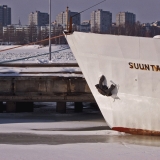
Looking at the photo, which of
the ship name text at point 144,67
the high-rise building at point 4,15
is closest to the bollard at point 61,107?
the ship name text at point 144,67

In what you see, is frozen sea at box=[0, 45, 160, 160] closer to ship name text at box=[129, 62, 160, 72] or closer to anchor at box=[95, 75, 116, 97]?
anchor at box=[95, 75, 116, 97]

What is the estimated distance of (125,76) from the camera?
39.3ft

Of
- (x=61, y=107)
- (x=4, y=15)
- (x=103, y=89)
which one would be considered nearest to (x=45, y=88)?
(x=61, y=107)

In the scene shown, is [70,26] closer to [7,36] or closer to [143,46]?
[143,46]

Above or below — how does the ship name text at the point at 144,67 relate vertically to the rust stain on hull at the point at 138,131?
above

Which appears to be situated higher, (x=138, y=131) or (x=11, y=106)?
(x=11, y=106)

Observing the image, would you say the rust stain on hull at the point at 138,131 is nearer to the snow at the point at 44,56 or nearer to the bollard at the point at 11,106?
the bollard at the point at 11,106

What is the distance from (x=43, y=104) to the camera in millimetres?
19016

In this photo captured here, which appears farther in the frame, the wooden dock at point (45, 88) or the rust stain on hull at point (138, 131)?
the wooden dock at point (45, 88)

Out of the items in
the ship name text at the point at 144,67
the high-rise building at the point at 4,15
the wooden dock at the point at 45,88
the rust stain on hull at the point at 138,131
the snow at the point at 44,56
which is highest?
the high-rise building at the point at 4,15

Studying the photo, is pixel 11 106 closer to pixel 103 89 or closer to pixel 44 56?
pixel 103 89

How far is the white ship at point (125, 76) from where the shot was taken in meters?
11.7

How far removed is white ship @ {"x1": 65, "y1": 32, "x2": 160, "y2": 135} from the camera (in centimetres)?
1169

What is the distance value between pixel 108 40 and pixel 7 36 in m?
91.4
